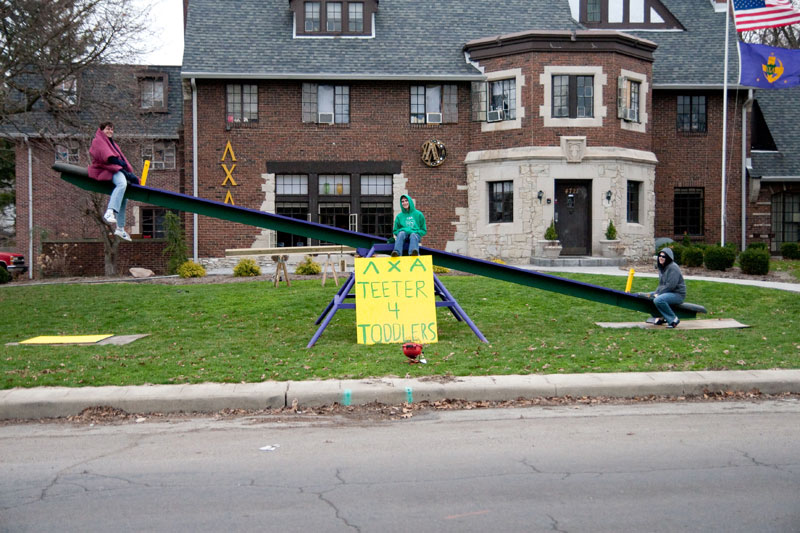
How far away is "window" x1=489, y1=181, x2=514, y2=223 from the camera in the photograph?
82.7 ft

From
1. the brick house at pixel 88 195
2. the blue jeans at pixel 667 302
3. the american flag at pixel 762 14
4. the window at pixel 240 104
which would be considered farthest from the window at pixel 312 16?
the blue jeans at pixel 667 302

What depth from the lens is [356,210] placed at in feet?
84.7

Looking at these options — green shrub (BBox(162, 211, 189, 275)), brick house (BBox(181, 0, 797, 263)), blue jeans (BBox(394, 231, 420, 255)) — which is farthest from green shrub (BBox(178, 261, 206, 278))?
blue jeans (BBox(394, 231, 420, 255))

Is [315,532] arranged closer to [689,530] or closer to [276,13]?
[689,530]

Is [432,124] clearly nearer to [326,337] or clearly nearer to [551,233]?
[551,233]

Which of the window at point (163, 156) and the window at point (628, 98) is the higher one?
the window at point (628, 98)

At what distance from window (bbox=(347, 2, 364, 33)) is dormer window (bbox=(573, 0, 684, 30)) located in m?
7.74

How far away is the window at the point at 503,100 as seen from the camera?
25.1 m

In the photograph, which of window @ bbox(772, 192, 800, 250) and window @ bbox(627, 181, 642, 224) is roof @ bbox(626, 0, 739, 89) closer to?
window @ bbox(627, 181, 642, 224)

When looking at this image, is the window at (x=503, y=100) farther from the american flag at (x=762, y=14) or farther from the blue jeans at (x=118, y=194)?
the blue jeans at (x=118, y=194)

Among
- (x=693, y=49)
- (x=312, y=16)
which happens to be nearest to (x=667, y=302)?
(x=312, y=16)

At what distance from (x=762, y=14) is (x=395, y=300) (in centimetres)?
1772

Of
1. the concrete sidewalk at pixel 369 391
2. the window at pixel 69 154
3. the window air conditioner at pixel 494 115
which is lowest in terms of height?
the concrete sidewalk at pixel 369 391

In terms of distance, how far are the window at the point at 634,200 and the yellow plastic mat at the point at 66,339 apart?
1864cm
